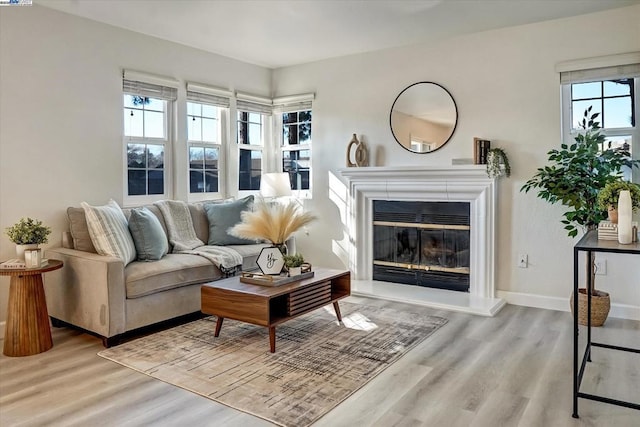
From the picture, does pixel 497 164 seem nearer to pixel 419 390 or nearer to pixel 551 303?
pixel 551 303

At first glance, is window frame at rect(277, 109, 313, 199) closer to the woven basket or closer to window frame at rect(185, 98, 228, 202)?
window frame at rect(185, 98, 228, 202)

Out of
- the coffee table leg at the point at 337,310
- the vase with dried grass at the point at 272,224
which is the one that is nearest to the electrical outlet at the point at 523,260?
the coffee table leg at the point at 337,310

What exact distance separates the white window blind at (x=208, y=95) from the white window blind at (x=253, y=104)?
0.54 feet

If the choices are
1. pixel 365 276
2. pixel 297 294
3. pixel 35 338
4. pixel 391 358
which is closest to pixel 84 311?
pixel 35 338

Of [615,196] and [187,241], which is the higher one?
[615,196]

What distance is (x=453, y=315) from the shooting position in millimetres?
4000

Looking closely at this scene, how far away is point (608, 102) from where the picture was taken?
3.99m

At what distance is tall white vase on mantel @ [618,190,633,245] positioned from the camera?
7.49 feet

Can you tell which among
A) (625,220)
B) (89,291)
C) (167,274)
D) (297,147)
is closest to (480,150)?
(625,220)

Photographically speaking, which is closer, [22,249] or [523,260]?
[22,249]

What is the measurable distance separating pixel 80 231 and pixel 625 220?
12.0ft

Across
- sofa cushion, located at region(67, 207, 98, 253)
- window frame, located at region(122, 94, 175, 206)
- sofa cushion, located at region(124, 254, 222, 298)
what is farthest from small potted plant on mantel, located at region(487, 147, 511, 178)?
sofa cushion, located at region(67, 207, 98, 253)

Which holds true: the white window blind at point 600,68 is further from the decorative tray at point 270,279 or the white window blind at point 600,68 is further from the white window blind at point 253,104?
the white window blind at point 253,104

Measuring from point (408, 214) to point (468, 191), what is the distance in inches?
28.6
